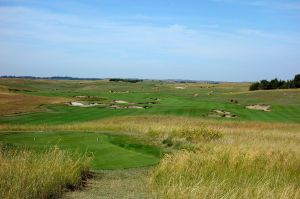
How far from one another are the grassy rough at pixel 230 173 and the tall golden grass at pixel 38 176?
2294mm

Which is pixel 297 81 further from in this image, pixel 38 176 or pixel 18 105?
pixel 38 176

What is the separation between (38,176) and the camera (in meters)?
11.5

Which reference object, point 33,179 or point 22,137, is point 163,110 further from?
point 33,179

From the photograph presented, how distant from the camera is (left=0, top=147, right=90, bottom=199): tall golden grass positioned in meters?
10.3

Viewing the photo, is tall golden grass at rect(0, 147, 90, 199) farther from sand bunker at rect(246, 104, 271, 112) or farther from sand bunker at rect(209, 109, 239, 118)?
sand bunker at rect(246, 104, 271, 112)

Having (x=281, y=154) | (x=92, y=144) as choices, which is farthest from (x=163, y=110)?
(x=281, y=154)

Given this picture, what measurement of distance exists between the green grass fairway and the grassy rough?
2.38 metres

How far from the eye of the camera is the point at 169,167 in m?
14.1

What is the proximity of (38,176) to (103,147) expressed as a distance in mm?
8547

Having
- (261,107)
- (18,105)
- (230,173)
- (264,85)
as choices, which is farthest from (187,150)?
(264,85)

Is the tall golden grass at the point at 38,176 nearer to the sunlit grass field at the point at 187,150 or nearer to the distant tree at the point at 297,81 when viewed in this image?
the sunlit grass field at the point at 187,150

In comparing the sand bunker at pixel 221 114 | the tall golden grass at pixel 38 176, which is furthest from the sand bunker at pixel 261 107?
the tall golden grass at pixel 38 176

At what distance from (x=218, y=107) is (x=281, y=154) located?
36448mm

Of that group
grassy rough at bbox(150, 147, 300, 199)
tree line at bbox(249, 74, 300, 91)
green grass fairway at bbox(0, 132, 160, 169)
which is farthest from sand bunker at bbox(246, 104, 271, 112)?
tree line at bbox(249, 74, 300, 91)
